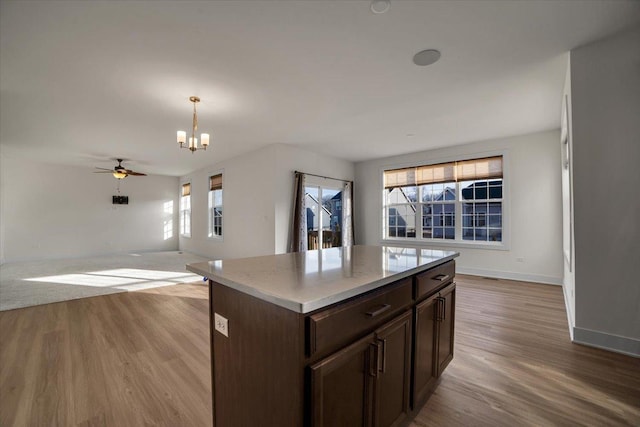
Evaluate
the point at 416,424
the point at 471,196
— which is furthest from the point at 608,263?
the point at 471,196

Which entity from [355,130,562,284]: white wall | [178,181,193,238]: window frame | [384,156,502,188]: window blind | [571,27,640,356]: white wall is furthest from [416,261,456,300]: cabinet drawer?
[178,181,193,238]: window frame

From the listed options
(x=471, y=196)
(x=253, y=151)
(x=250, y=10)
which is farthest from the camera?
(x=253, y=151)

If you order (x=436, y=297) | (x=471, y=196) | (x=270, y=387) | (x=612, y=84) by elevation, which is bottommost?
(x=270, y=387)

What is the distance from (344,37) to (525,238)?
4.65 m

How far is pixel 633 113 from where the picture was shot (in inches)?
87.0

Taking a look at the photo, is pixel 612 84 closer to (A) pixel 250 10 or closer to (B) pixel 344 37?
(B) pixel 344 37

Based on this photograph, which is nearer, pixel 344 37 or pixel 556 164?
pixel 344 37

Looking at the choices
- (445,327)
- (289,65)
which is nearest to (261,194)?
(289,65)

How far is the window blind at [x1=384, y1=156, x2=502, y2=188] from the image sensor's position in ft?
16.8

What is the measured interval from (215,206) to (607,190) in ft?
24.8

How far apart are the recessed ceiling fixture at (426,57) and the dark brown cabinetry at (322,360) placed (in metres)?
2.08

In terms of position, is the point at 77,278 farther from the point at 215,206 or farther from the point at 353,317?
the point at 353,317

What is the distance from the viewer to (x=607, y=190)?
7.52ft

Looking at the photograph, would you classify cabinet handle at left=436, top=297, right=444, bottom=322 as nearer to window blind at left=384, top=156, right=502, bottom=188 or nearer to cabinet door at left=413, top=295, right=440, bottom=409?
cabinet door at left=413, top=295, right=440, bottom=409
